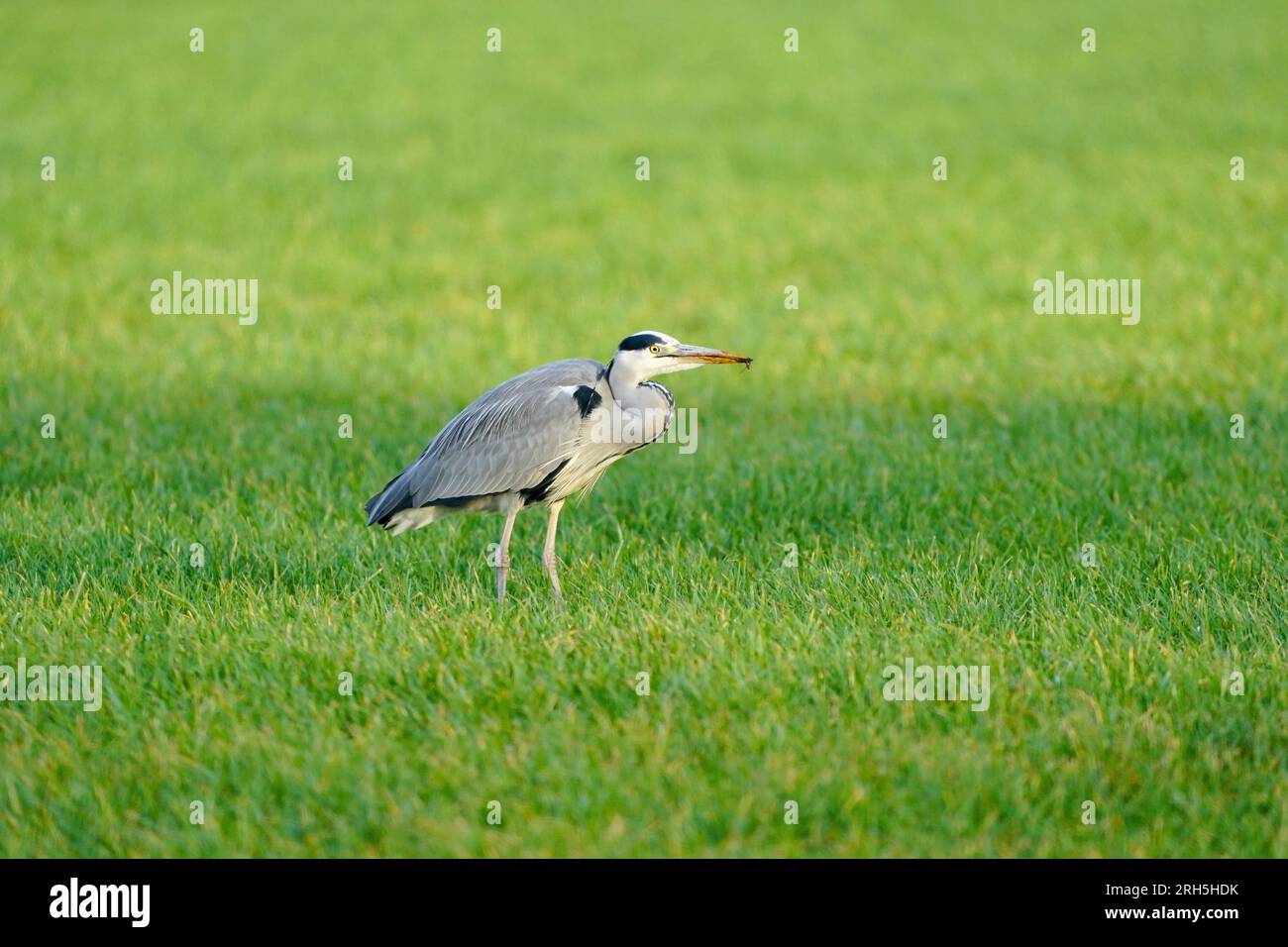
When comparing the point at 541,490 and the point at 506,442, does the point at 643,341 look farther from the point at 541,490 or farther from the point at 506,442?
the point at 541,490

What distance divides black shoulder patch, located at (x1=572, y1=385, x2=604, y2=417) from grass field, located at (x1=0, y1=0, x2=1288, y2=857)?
0.93m

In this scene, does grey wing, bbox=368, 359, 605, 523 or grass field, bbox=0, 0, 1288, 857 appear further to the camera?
grey wing, bbox=368, 359, 605, 523

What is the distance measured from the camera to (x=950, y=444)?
9586 mm

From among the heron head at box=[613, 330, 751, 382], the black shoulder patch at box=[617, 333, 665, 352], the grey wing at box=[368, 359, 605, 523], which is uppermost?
the black shoulder patch at box=[617, 333, 665, 352]

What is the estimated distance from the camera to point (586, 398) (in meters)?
6.90

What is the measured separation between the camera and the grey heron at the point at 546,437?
269 inches

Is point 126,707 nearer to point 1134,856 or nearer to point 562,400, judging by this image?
point 562,400

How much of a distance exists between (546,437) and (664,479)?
7.21 ft

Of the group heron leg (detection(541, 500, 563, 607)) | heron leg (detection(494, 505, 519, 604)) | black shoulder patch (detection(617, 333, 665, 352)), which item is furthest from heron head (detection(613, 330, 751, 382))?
heron leg (detection(494, 505, 519, 604))

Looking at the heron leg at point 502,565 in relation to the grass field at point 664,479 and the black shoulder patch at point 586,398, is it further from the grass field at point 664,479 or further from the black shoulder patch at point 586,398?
the black shoulder patch at point 586,398

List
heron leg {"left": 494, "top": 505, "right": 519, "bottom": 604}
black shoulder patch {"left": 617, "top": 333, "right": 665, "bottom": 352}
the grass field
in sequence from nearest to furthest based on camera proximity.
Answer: the grass field → black shoulder patch {"left": 617, "top": 333, "right": 665, "bottom": 352} → heron leg {"left": 494, "top": 505, "right": 519, "bottom": 604}

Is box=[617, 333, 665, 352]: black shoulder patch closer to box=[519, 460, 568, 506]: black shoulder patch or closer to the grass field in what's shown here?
box=[519, 460, 568, 506]: black shoulder patch

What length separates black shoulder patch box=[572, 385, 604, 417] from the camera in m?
6.88
